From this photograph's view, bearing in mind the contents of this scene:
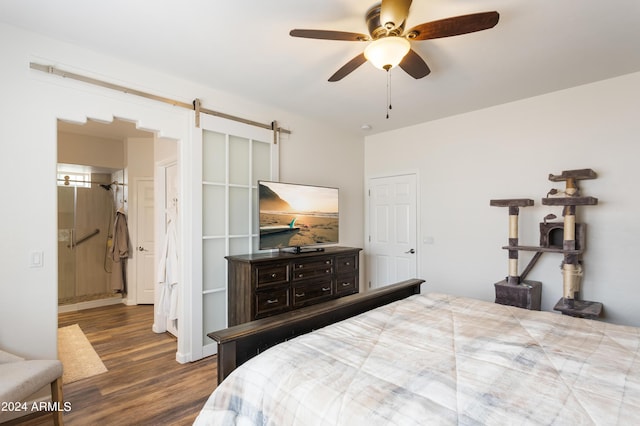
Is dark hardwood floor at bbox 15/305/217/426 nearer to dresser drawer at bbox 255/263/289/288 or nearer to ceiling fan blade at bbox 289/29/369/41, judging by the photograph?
dresser drawer at bbox 255/263/289/288

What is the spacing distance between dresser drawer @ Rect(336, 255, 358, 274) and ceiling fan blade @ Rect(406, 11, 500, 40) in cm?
255

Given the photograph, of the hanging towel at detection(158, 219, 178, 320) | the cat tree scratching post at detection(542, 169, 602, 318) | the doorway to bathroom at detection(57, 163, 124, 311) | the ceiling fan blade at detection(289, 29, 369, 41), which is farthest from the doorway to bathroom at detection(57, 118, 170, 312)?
the cat tree scratching post at detection(542, 169, 602, 318)

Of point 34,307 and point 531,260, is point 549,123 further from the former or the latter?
point 34,307

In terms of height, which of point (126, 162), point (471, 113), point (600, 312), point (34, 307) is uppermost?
point (471, 113)

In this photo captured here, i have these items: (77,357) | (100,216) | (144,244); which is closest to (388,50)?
(77,357)

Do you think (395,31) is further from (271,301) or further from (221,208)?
(271,301)

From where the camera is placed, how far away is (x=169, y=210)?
12.6ft

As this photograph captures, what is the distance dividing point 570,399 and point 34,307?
10.3ft

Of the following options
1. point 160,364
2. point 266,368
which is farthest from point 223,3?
point 160,364

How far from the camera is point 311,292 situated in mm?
3543

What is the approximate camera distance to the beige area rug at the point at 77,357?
2.79 meters

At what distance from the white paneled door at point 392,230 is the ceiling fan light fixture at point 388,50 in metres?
2.78

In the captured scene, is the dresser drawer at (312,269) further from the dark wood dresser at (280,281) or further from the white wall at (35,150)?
the white wall at (35,150)

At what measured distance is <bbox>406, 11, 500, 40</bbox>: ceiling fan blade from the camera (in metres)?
1.68
